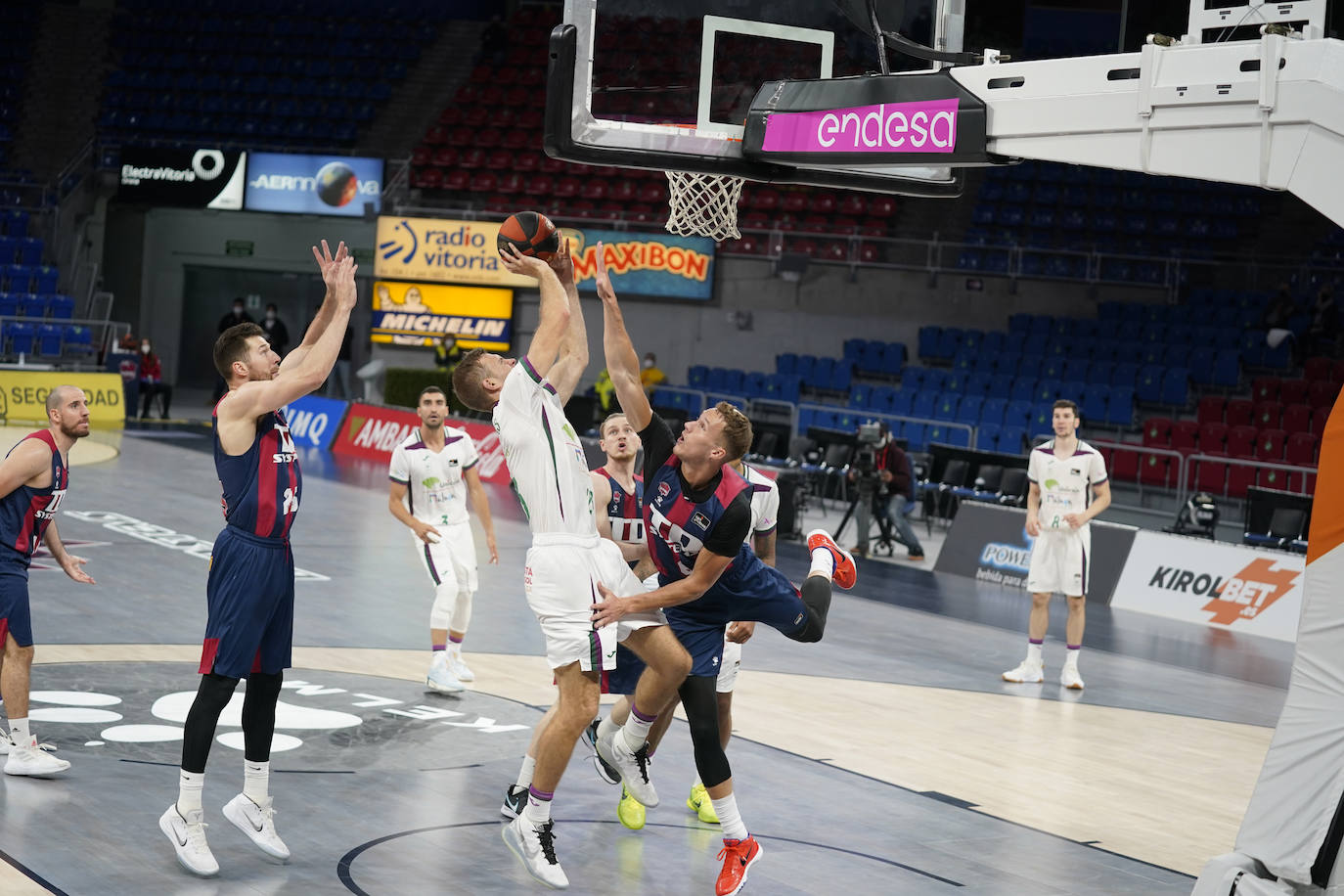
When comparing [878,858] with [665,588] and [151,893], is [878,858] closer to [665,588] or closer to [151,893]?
[665,588]

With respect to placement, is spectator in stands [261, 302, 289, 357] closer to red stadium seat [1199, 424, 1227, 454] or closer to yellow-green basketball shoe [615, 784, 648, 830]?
red stadium seat [1199, 424, 1227, 454]

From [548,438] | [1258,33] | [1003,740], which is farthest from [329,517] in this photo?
[1258,33]

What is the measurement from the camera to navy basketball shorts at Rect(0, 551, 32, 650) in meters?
6.85

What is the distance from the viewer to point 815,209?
28453mm

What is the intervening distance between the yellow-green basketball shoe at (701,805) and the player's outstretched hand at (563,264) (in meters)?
2.56

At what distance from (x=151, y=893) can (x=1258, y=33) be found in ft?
18.0

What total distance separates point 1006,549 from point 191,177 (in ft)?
67.4

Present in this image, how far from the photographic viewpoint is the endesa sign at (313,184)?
29.5 metres

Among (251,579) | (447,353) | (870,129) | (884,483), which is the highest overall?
(870,129)

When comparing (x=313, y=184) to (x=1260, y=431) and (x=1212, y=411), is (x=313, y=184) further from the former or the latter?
(x=1260, y=431)

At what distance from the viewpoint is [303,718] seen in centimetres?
831

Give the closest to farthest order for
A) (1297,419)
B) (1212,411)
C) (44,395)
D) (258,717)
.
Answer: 1. (258,717)
2. (1297,419)
3. (1212,411)
4. (44,395)

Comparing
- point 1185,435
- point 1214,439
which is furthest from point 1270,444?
point 1185,435

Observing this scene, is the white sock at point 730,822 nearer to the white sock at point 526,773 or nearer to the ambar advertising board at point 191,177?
the white sock at point 526,773
